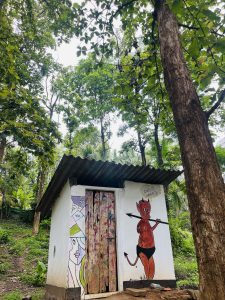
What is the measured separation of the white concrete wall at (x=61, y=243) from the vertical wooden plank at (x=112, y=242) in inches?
46.6

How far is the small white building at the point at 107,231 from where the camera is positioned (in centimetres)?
650

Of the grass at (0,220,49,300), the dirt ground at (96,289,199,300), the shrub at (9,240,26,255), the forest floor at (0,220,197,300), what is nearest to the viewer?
the dirt ground at (96,289,199,300)

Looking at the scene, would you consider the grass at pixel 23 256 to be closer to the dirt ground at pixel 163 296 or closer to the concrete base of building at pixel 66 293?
the concrete base of building at pixel 66 293

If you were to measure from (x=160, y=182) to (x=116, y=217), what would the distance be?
1.91 meters

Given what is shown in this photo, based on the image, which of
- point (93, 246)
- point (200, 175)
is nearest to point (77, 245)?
point (93, 246)

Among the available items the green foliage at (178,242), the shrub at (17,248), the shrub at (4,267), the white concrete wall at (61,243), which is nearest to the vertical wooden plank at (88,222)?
the white concrete wall at (61,243)

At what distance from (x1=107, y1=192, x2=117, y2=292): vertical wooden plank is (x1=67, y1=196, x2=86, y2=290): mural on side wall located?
0.83m

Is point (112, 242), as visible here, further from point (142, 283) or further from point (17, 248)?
point (17, 248)

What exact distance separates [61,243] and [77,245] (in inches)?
37.4

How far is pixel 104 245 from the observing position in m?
6.98

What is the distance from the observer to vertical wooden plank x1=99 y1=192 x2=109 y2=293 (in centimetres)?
664

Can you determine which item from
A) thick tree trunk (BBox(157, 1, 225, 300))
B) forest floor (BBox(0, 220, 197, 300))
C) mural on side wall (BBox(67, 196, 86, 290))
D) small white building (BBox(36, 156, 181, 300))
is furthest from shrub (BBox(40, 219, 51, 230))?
thick tree trunk (BBox(157, 1, 225, 300))

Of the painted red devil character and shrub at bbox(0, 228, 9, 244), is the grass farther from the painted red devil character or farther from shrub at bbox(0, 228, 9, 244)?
the painted red devil character

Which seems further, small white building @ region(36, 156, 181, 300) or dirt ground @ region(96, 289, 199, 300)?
small white building @ region(36, 156, 181, 300)
